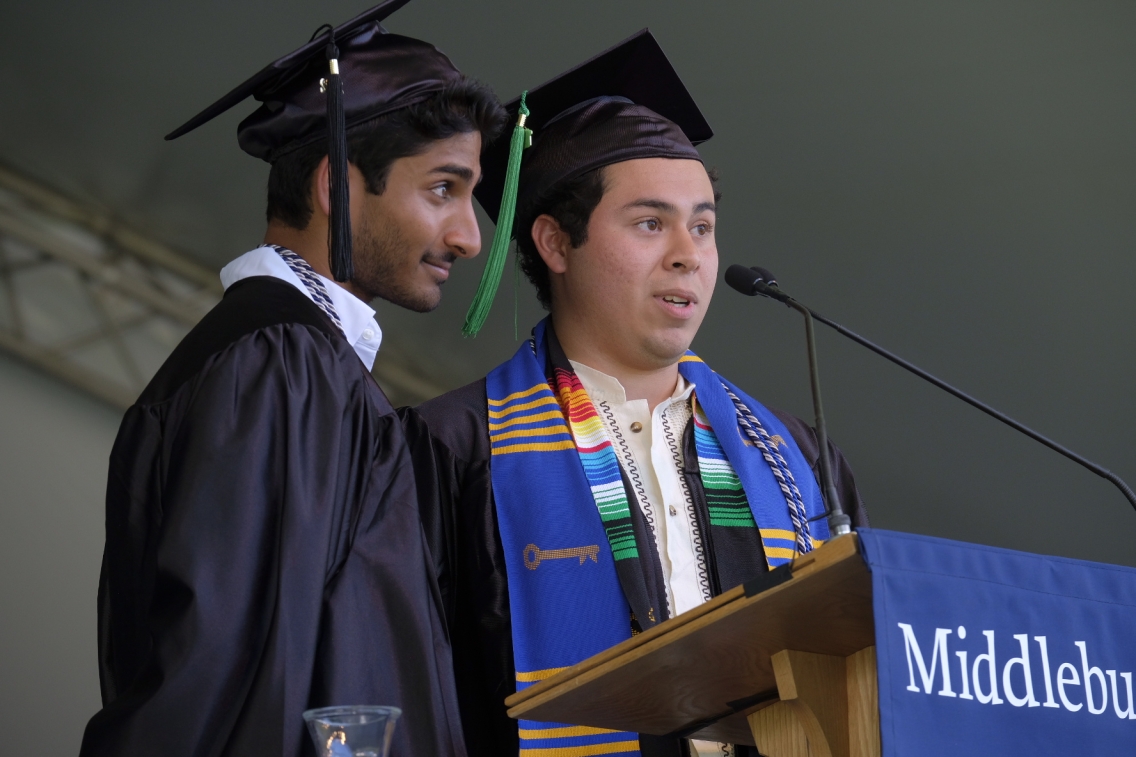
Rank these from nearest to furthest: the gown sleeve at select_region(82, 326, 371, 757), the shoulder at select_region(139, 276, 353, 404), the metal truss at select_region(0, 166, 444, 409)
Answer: the gown sleeve at select_region(82, 326, 371, 757) → the shoulder at select_region(139, 276, 353, 404) → the metal truss at select_region(0, 166, 444, 409)

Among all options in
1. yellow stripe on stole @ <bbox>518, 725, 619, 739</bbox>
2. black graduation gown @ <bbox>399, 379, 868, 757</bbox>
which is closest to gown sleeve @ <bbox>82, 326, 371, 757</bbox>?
black graduation gown @ <bbox>399, 379, 868, 757</bbox>

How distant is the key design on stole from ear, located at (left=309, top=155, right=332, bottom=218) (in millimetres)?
705

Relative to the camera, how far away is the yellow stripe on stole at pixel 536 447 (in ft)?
7.62

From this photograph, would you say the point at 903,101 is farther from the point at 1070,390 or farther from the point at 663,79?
the point at 663,79

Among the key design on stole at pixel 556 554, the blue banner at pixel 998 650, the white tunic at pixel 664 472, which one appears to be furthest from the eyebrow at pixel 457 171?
the blue banner at pixel 998 650

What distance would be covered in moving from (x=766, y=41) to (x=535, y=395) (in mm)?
2236

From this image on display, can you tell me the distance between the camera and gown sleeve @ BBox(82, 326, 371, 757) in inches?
53.9

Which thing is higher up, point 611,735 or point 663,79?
point 663,79

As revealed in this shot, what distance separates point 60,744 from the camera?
389cm

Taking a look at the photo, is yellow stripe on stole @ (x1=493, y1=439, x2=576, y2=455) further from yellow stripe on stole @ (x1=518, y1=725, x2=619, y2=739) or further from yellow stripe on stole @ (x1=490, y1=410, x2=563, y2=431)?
yellow stripe on stole @ (x1=518, y1=725, x2=619, y2=739)

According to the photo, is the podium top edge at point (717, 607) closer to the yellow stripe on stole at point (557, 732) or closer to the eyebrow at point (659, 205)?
the yellow stripe on stole at point (557, 732)

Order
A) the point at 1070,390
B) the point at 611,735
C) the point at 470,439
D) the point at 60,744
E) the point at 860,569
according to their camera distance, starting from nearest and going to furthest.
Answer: the point at 860,569 < the point at 611,735 < the point at 470,439 < the point at 60,744 < the point at 1070,390

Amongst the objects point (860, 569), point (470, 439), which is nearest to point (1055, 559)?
point (860, 569)

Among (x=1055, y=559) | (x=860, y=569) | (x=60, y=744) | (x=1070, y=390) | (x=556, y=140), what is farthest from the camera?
(x=1070, y=390)
